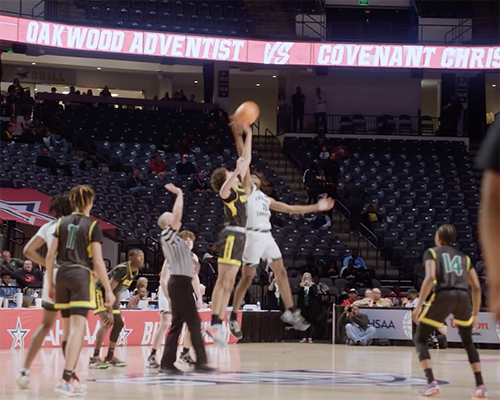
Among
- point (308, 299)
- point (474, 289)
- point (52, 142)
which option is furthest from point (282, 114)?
point (474, 289)

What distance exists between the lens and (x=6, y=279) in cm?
1588

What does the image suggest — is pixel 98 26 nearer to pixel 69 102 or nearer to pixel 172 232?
pixel 69 102

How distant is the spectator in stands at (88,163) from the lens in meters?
23.6

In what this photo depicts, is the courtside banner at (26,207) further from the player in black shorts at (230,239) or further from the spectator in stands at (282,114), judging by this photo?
the spectator in stands at (282,114)

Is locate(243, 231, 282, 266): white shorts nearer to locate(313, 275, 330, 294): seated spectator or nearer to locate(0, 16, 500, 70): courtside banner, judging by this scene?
locate(313, 275, 330, 294): seated spectator

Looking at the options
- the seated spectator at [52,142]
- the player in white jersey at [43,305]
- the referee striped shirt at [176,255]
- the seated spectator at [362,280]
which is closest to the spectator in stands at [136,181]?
the seated spectator at [52,142]

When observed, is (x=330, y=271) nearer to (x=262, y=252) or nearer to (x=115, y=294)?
(x=115, y=294)

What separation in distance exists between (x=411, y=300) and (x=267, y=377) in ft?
30.5

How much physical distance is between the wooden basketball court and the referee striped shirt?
1.16 m

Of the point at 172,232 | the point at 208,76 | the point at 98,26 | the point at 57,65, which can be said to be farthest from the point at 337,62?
the point at 172,232

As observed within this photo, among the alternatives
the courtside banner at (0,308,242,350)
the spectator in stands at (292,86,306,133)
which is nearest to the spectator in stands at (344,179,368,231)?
the spectator in stands at (292,86,306,133)

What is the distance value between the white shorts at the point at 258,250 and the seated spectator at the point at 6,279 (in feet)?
26.3

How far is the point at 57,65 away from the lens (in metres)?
34.8

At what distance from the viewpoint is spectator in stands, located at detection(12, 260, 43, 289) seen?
646 inches
